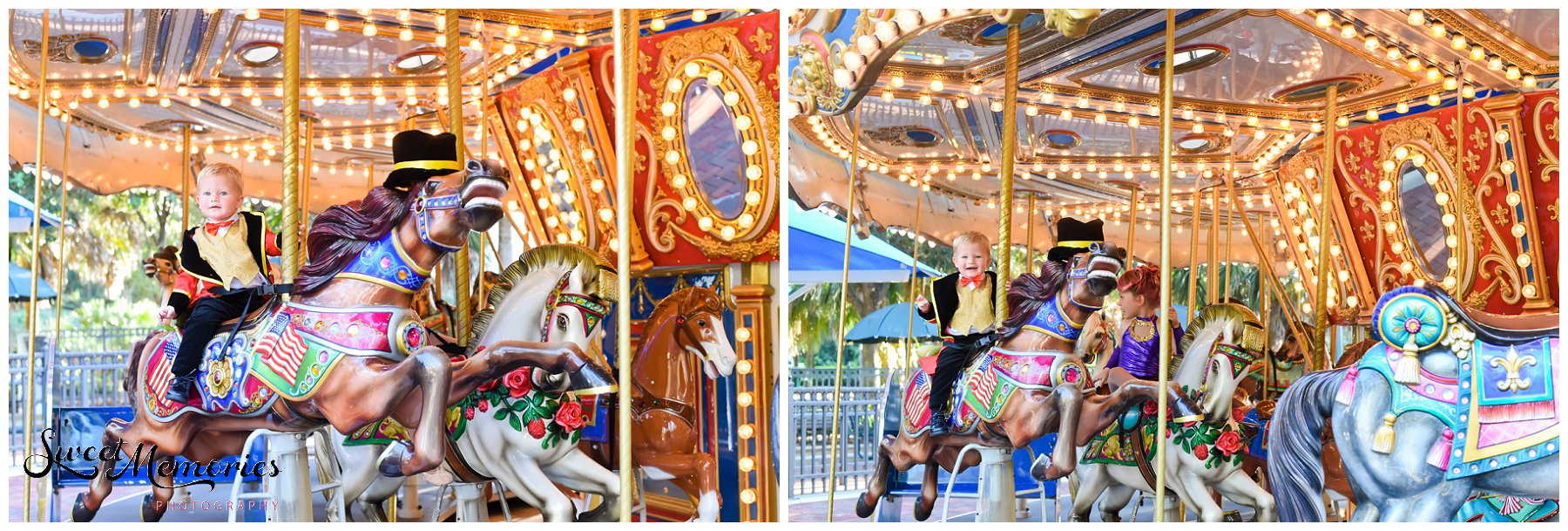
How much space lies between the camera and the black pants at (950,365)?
4680mm

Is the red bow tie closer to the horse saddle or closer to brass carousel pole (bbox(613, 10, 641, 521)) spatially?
the horse saddle

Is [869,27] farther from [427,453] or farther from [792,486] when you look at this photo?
[792,486]

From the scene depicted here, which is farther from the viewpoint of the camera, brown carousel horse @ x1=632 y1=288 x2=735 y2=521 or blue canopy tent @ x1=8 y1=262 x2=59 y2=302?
blue canopy tent @ x1=8 y1=262 x2=59 y2=302

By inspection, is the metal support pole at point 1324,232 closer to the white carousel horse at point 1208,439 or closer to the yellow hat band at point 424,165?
the white carousel horse at point 1208,439

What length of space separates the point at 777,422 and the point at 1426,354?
261 cm

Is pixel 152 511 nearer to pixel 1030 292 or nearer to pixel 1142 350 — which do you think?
pixel 1030 292

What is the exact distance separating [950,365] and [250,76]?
3963mm

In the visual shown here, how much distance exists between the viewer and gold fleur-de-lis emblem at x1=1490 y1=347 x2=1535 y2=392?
337 cm

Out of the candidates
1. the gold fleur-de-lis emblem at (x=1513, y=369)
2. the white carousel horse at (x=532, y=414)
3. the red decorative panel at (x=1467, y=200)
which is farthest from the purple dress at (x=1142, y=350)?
the white carousel horse at (x=532, y=414)

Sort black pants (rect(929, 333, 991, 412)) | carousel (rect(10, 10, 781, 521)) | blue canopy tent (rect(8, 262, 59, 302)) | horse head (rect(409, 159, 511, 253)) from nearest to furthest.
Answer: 1. horse head (rect(409, 159, 511, 253))
2. carousel (rect(10, 10, 781, 521))
3. black pants (rect(929, 333, 991, 412))
4. blue canopy tent (rect(8, 262, 59, 302))

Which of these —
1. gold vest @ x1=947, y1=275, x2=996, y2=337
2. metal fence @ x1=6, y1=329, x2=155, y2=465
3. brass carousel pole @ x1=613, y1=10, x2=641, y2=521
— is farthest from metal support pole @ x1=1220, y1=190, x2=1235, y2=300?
metal fence @ x1=6, y1=329, x2=155, y2=465

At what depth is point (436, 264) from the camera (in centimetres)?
536

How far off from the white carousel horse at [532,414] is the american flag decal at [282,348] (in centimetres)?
86

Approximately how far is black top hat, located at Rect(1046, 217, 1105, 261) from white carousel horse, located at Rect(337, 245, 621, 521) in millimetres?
1735
